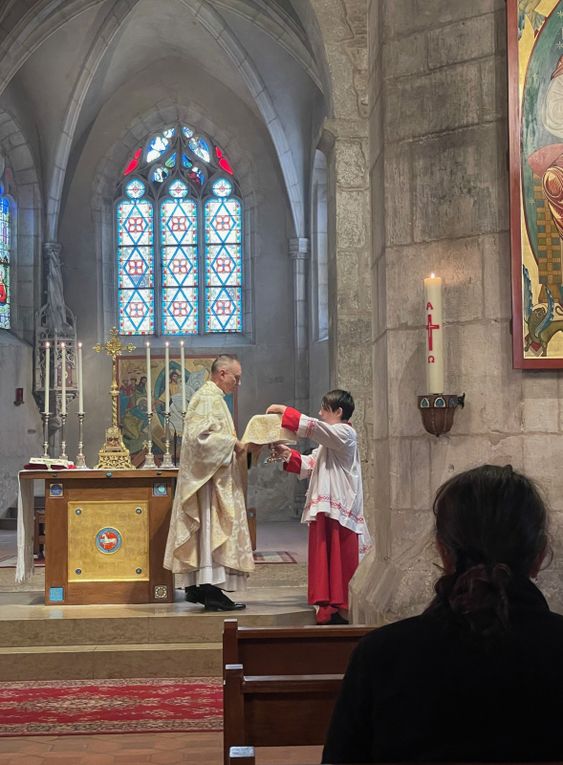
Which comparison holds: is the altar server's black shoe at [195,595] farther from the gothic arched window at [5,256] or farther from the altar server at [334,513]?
the gothic arched window at [5,256]

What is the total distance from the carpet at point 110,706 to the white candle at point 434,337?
1.81m

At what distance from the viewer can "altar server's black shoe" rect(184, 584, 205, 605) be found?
22.0 feet

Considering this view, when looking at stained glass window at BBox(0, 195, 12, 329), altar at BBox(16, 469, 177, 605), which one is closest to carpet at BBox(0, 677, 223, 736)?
altar at BBox(16, 469, 177, 605)

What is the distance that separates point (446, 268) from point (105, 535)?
3.44 metres

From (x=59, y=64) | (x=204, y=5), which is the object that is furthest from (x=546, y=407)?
(x=59, y=64)

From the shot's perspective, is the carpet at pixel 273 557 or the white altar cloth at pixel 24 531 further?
the carpet at pixel 273 557

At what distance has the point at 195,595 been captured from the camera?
6.71 meters

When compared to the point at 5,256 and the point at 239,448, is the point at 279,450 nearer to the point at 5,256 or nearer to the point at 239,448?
the point at 239,448

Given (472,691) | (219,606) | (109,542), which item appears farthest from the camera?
(109,542)

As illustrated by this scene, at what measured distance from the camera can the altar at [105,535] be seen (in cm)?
696

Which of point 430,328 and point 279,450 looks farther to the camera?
point 279,450

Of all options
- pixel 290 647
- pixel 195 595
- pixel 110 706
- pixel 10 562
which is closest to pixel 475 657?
pixel 290 647

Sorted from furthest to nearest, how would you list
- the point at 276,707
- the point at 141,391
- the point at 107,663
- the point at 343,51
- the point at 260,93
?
the point at 141,391
the point at 260,93
the point at 343,51
the point at 107,663
the point at 276,707

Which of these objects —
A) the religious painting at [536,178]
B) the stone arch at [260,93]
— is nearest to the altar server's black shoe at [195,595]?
the religious painting at [536,178]
